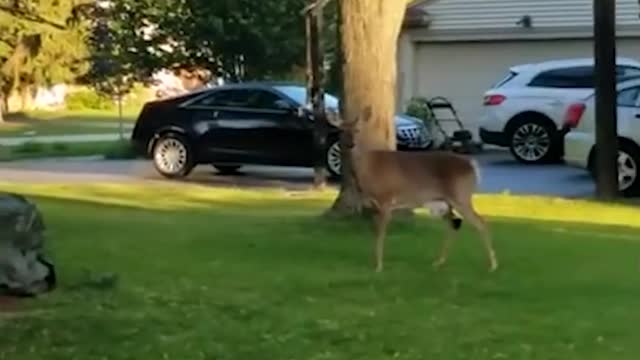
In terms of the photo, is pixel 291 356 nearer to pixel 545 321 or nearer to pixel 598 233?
pixel 545 321

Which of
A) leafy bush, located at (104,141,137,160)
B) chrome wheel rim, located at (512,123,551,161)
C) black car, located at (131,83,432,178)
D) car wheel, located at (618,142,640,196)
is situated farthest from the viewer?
leafy bush, located at (104,141,137,160)

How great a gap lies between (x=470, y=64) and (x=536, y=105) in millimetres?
6724

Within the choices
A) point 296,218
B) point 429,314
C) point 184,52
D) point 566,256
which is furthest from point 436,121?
point 429,314

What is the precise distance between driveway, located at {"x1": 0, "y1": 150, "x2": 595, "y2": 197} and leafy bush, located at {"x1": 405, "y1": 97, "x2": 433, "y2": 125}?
1.37 metres

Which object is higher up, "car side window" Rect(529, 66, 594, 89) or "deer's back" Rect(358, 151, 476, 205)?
"deer's back" Rect(358, 151, 476, 205)

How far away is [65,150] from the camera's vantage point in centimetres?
3631

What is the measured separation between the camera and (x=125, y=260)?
1237cm

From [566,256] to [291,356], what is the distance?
5.06 meters

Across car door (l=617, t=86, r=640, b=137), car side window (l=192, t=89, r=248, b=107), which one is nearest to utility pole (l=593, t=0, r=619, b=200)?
car door (l=617, t=86, r=640, b=137)

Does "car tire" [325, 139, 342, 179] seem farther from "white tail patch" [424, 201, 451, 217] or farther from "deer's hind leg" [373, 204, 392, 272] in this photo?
"deer's hind leg" [373, 204, 392, 272]

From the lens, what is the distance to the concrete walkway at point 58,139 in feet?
133

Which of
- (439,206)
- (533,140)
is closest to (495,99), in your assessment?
(533,140)

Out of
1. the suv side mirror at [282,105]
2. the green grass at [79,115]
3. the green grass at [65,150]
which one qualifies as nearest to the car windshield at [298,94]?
the suv side mirror at [282,105]

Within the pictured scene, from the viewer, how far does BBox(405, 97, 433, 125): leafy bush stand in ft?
101
